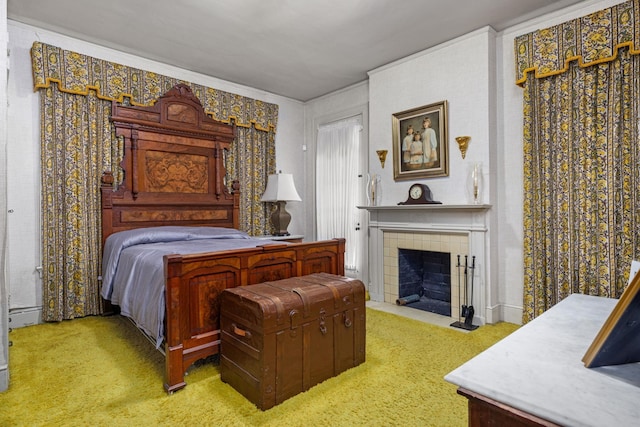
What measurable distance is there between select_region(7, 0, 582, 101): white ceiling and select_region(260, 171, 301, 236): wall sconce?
1366 millimetres

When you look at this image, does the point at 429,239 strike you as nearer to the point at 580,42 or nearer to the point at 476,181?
the point at 476,181

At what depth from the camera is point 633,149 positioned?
2.49 metres

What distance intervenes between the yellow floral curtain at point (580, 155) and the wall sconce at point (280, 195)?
267 centimetres

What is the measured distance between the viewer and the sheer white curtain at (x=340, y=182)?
4.57 metres

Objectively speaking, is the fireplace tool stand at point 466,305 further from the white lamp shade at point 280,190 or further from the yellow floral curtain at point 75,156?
the yellow floral curtain at point 75,156

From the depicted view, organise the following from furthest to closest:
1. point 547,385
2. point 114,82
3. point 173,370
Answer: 1. point 114,82
2. point 173,370
3. point 547,385

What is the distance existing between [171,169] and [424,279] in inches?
127

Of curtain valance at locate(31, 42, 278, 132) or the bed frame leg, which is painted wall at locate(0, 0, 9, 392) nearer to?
the bed frame leg

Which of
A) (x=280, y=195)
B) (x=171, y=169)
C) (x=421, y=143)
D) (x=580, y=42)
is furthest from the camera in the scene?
(x=280, y=195)

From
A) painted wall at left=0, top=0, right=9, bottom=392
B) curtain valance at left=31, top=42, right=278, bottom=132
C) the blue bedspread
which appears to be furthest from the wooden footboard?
curtain valance at left=31, top=42, right=278, bottom=132

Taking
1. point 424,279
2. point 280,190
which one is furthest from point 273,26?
point 424,279

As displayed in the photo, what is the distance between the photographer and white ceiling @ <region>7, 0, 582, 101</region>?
283cm

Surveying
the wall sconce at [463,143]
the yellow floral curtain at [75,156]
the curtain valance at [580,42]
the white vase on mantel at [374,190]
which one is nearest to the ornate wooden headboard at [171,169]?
the yellow floral curtain at [75,156]

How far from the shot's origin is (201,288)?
6.95ft
